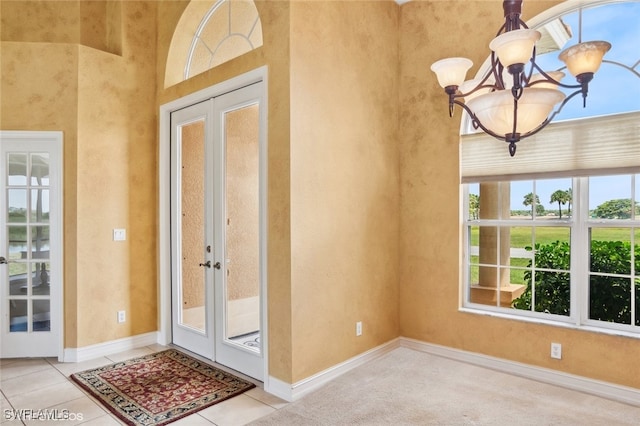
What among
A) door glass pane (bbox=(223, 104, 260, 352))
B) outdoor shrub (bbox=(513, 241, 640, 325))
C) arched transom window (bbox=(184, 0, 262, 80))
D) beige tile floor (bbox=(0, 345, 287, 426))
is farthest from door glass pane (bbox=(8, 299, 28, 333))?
outdoor shrub (bbox=(513, 241, 640, 325))

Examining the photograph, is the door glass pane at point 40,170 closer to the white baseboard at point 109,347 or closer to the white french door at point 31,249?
the white french door at point 31,249

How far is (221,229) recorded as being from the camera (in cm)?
355

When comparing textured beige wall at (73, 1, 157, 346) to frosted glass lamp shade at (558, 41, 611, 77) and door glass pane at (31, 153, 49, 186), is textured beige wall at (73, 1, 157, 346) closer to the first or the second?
door glass pane at (31, 153, 49, 186)

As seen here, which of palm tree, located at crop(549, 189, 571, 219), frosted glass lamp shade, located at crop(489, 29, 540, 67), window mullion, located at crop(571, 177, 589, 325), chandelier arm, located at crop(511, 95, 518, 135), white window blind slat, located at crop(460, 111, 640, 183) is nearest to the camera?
frosted glass lamp shade, located at crop(489, 29, 540, 67)

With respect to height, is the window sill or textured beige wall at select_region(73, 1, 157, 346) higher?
textured beige wall at select_region(73, 1, 157, 346)

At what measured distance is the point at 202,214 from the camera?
381 centimetres

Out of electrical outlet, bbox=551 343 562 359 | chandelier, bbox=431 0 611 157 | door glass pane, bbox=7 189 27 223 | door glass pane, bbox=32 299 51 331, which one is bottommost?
electrical outlet, bbox=551 343 562 359

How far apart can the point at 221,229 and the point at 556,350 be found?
2987mm

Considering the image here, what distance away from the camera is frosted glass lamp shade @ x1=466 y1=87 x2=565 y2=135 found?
1.91m

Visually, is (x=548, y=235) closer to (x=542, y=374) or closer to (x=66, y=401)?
(x=542, y=374)

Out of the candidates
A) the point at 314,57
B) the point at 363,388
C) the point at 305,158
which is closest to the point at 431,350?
the point at 363,388

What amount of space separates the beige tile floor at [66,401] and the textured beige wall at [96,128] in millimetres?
392

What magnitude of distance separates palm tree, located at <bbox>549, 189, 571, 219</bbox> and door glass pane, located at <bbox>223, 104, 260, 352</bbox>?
2498 millimetres

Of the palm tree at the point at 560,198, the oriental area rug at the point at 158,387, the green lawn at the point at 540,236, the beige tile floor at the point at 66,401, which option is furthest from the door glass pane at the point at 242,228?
the palm tree at the point at 560,198
